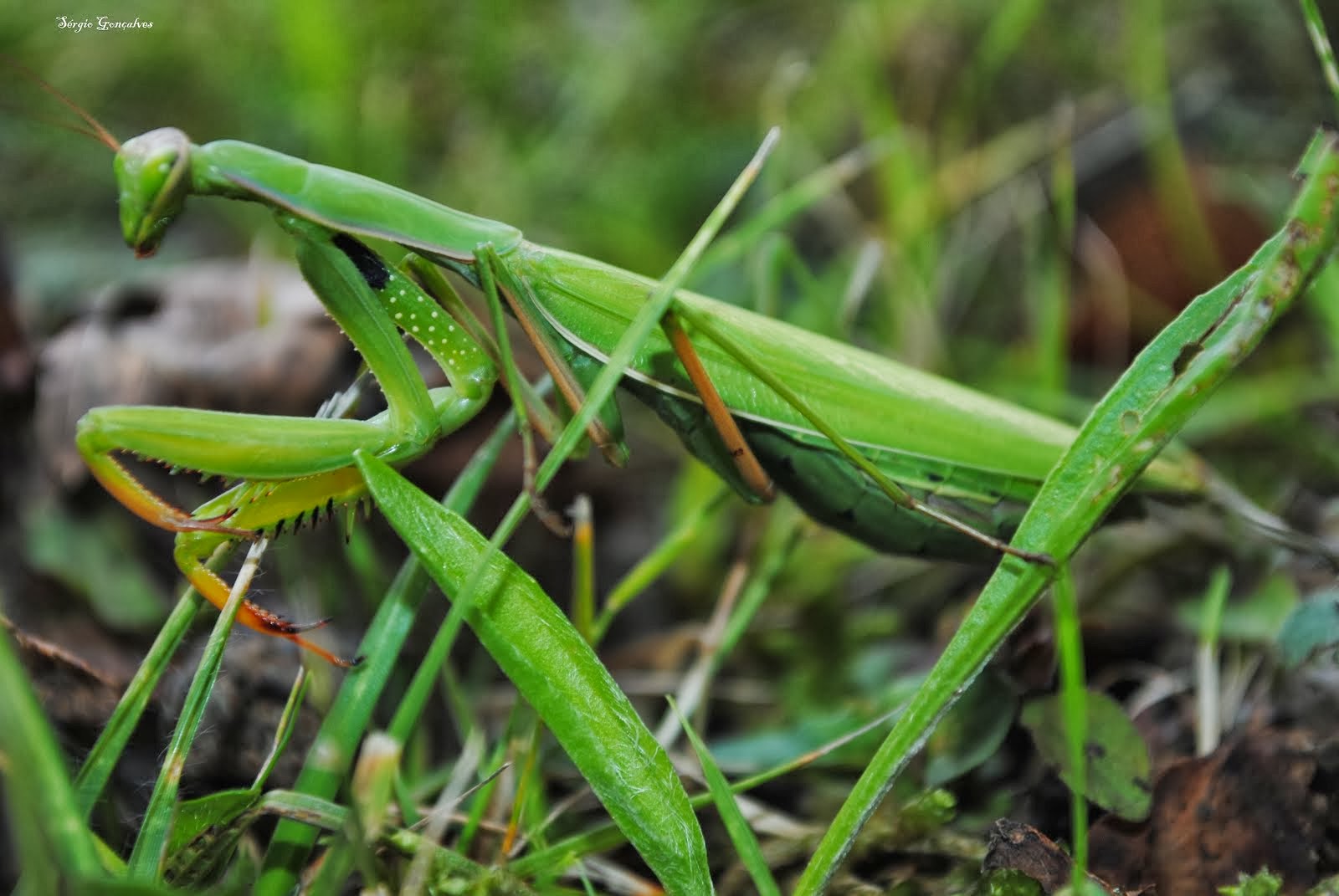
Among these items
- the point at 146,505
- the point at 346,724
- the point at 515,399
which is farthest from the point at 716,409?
the point at 146,505

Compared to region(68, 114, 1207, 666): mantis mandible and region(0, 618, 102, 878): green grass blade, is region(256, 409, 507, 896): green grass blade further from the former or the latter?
region(0, 618, 102, 878): green grass blade

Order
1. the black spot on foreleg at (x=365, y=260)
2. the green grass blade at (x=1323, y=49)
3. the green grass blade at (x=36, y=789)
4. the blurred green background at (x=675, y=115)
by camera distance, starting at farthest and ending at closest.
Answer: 1. the blurred green background at (x=675, y=115)
2. the black spot on foreleg at (x=365, y=260)
3. the green grass blade at (x=1323, y=49)
4. the green grass blade at (x=36, y=789)

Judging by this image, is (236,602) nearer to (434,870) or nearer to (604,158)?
(434,870)

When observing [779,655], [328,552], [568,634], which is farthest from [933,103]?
[568,634]

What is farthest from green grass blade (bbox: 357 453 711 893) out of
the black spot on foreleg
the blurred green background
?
the blurred green background

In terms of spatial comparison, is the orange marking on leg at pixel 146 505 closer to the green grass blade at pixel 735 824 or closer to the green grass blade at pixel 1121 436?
the green grass blade at pixel 735 824

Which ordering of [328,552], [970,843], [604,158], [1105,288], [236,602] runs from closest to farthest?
[236,602] < [970,843] < [328,552] < [1105,288] < [604,158]

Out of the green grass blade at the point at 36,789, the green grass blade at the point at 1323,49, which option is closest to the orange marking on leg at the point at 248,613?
the green grass blade at the point at 36,789

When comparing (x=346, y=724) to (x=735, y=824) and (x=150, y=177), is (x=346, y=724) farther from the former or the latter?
(x=150, y=177)
